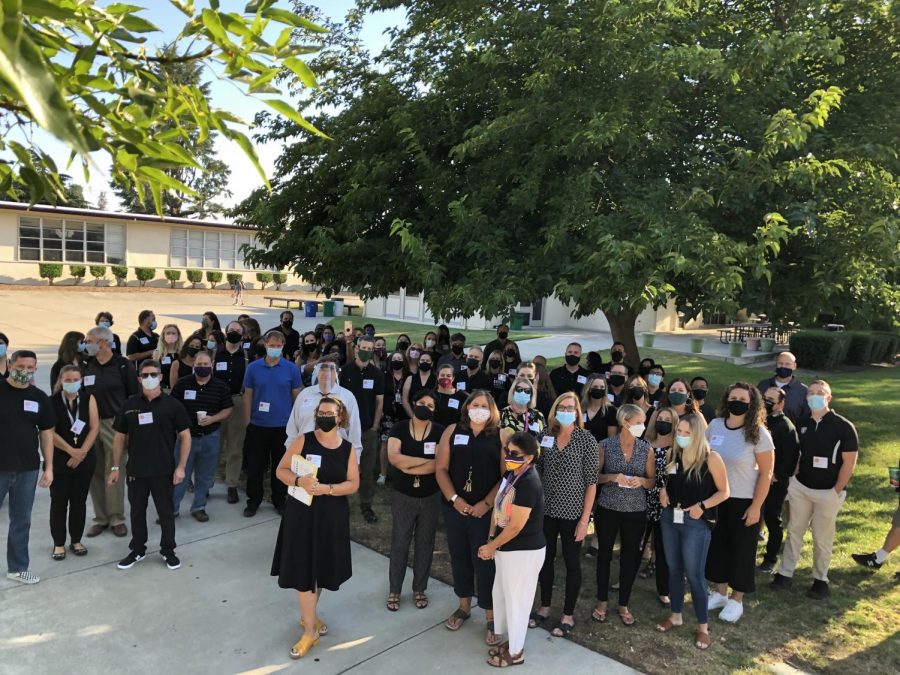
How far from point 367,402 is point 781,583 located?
14.3 ft

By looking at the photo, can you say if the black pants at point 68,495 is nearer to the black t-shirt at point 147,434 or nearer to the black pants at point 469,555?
the black t-shirt at point 147,434

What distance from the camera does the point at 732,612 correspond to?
518cm

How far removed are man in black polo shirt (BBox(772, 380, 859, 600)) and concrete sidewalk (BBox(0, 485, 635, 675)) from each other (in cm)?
229

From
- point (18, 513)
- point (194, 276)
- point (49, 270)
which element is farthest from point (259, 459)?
point (194, 276)

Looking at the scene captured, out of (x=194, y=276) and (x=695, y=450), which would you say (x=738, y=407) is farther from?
(x=194, y=276)

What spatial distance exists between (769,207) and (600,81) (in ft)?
8.14

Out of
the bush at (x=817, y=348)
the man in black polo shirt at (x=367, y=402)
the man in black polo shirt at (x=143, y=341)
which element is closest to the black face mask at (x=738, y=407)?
the man in black polo shirt at (x=367, y=402)

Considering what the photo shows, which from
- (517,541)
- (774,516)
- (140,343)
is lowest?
(774,516)

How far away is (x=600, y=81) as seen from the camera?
7949mm

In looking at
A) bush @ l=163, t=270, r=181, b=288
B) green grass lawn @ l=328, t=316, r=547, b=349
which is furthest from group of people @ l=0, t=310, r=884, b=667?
bush @ l=163, t=270, r=181, b=288

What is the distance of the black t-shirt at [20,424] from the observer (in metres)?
5.11

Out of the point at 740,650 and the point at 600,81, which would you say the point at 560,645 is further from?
the point at 600,81

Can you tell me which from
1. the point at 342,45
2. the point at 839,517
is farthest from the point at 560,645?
the point at 342,45

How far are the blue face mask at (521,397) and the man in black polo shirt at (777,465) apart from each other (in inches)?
84.6
